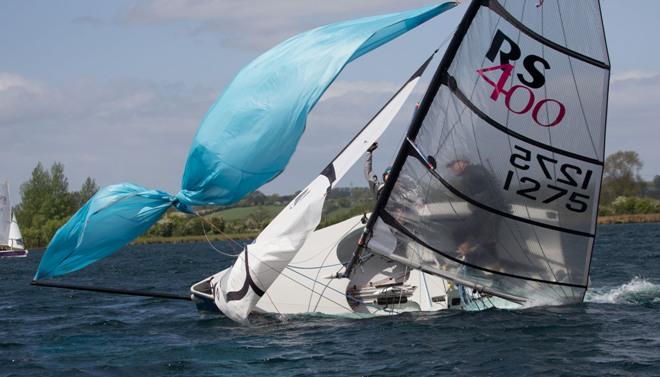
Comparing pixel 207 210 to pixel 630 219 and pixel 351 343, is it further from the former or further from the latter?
pixel 351 343

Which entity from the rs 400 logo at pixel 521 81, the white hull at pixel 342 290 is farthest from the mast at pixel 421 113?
the white hull at pixel 342 290

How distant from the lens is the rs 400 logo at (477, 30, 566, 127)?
12.4 meters

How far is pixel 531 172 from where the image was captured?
1298cm

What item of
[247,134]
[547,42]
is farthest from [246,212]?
[547,42]

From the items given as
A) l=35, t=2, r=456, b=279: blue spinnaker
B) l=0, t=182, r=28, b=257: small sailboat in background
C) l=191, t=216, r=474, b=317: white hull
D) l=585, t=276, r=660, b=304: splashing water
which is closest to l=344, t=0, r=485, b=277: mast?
l=191, t=216, r=474, b=317: white hull

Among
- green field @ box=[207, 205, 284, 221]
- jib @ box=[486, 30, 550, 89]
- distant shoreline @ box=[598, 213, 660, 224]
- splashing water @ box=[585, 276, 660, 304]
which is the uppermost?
green field @ box=[207, 205, 284, 221]

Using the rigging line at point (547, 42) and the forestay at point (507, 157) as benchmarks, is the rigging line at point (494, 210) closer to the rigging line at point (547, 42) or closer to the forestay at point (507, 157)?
the forestay at point (507, 157)

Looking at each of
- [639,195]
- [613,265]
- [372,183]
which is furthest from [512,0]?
[639,195]

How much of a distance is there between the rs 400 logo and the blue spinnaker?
1.32 meters

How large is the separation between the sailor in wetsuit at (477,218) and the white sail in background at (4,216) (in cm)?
5566

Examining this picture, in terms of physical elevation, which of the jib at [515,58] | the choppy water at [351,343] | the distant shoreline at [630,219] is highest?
the jib at [515,58]

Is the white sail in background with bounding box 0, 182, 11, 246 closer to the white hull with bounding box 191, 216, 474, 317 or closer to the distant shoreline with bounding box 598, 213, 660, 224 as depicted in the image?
the distant shoreline with bounding box 598, 213, 660, 224

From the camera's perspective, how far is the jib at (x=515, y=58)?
12.3m

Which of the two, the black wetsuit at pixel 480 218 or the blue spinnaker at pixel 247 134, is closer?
the black wetsuit at pixel 480 218
